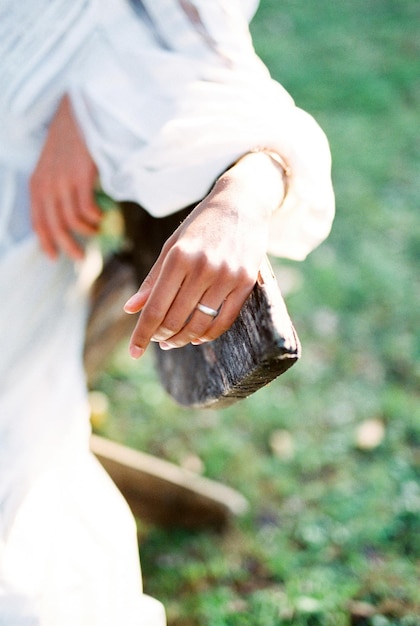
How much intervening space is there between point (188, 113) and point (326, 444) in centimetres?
153

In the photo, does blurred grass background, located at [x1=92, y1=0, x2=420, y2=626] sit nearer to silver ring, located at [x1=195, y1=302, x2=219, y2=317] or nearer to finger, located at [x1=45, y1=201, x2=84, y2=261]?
finger, located at [x1=45, y1=201, x2=84, y2=261]

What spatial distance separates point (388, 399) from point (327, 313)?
553 millimetres

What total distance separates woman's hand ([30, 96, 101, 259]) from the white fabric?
41mm

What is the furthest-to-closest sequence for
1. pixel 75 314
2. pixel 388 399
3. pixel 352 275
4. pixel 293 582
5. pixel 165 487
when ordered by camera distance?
pixel 352 275 < pixel 388 399 < pixel 165 487 < pixel 293 582 < pixel 75 314

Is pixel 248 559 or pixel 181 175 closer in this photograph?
pixel 181 175

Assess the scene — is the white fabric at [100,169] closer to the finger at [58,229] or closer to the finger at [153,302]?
the finger at [58,229]

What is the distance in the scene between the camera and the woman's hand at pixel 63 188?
4.64 ft

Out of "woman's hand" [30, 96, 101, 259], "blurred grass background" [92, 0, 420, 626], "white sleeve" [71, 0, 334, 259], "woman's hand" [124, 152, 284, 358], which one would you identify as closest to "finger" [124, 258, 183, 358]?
"woman's hand" [124, 152, 284, 358]

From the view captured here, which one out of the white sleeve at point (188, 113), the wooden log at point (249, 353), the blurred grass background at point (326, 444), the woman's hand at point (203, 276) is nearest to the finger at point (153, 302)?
the woman's hand at point (203, 276)

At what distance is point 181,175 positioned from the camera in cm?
126

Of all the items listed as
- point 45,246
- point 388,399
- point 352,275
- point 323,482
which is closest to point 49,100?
point 45,246

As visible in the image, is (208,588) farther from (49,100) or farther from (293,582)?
(49,100)

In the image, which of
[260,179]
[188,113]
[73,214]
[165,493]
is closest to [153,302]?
[260,179]

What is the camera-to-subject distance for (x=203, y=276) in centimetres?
94
